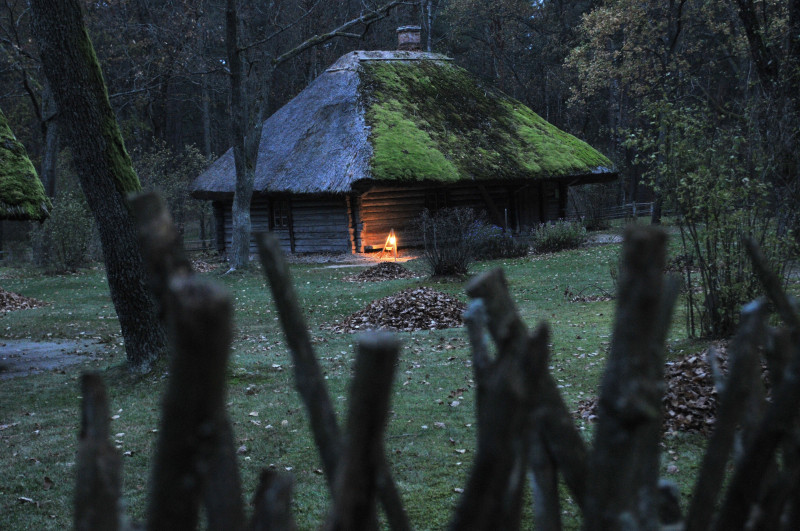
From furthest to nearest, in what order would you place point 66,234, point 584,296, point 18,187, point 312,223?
point 312,223, point 66,234, point 584,296, point 18,187

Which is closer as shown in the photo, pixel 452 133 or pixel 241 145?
pixel 241 145

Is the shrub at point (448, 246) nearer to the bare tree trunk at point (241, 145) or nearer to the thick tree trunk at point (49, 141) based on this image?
the bare tree trunk at point (241, 145)

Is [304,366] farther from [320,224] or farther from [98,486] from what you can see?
[320,224]

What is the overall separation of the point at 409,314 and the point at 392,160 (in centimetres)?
1207

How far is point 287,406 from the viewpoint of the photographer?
7.06 meters

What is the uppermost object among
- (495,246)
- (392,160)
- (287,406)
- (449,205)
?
(392,160)

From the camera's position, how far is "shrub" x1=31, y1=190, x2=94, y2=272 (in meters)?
23.1

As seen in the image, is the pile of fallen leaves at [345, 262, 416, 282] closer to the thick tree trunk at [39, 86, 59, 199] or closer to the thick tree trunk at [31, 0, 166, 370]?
the thick tree trunk at [31, 0, 166, 370]

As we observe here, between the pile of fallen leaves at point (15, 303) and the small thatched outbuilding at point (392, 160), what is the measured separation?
938cm

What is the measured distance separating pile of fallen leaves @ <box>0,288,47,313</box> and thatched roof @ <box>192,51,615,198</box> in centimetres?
939

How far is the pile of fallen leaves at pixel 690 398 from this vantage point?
18.1ft

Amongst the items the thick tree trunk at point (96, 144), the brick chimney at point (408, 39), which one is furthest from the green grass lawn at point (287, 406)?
the brick chimney at point (408, 39)

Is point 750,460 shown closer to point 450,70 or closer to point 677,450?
point 677,450

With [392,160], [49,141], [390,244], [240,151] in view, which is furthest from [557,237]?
[49,141]
